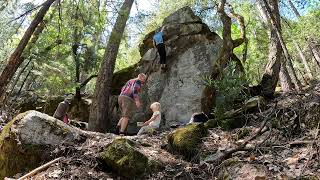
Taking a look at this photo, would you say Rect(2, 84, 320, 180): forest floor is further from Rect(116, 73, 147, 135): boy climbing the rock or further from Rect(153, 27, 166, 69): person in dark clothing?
Rect(153, 27, 166, 69): person in dark clothing

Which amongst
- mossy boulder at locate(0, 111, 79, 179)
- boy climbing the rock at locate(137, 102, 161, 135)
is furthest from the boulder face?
mossy boulder at locate(0, 111, 79, 179)

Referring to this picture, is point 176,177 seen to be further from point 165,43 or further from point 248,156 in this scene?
point 165,43

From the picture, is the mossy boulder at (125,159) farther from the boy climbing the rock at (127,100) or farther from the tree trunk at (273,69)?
the tree trunk at (273,69)

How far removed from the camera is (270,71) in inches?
379

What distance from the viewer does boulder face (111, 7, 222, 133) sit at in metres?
10.3

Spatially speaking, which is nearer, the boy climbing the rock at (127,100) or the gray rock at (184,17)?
the boy climbing the rock at (127,100)

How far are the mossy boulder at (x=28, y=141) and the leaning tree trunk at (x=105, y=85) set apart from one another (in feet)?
13.0

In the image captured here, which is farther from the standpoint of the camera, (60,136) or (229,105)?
(229,105)

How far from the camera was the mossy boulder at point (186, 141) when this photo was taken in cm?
564

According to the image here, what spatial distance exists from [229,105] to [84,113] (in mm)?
5988

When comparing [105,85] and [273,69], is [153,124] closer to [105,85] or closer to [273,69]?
[105,85]

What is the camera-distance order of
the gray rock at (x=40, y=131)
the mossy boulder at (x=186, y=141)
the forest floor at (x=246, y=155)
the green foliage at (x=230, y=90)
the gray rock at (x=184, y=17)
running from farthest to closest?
the gray rock at (x=184, y=17), the green foliage at (x=230, y=90), the gray rock at (x=40, y=131), the mossy boulder at (x=186, y=141), the forest floor at (x=246, y=155)

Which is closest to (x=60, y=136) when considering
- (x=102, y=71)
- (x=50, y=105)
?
(x=102, y=71)

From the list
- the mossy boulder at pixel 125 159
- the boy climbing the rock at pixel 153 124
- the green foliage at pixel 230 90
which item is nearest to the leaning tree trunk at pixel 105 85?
the boy climbing the rock at pixel 153 124
